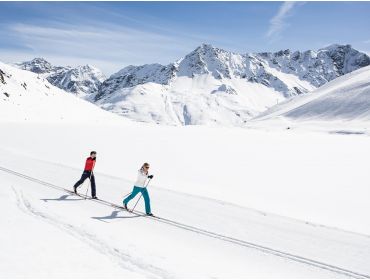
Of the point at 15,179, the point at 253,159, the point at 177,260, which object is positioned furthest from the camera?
the point at 253,159

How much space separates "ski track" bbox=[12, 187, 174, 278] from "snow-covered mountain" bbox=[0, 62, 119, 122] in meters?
65.1

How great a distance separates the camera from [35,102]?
95.1 metres

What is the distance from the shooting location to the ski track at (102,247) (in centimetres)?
1080

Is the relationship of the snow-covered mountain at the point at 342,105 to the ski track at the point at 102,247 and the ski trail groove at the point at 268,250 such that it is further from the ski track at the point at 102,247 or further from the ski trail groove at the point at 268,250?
the ski track at the point at 102,247

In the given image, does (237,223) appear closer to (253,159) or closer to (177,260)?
(177,260)

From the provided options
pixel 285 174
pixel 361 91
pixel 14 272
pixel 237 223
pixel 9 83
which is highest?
pixel 361 91

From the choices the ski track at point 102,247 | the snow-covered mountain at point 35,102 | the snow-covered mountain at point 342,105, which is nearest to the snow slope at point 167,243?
the ski track at point 102,247

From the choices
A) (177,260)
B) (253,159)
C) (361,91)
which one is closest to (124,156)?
(253,159)

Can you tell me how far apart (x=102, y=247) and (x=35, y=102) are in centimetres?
8904

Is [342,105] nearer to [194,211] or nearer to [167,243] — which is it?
[194,211]

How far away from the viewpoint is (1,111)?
261ft

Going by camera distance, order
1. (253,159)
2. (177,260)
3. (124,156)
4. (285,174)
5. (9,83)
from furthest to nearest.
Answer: (9,83)
(124,156)
(253,159)
(285,174)
(177,260)

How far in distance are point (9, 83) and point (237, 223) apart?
9380cm

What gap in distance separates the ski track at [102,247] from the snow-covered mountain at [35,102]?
65104mm
